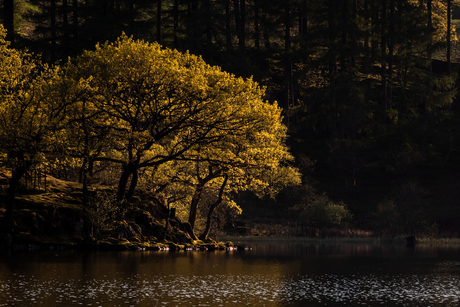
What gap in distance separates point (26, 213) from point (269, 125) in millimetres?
19439

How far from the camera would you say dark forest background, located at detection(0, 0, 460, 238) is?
71.2 metres

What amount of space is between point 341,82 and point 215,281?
189 ft

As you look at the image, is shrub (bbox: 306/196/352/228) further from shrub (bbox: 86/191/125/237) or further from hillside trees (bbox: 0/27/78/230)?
hillside trees (bbox: 0/27/78/230)

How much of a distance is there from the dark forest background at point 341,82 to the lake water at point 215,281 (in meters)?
34.1

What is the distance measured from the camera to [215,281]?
25422 mm

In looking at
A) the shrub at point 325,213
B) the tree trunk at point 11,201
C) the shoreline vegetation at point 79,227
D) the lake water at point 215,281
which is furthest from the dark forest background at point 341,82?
the lake water at point 215,281

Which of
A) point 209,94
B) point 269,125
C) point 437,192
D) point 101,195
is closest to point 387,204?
point 437,192

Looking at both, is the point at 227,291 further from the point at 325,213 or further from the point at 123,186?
the point at 325,213

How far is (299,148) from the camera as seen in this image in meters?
82.9

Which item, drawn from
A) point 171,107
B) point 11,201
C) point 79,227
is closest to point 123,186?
point 79,227

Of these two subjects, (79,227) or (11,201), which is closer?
(11,201)

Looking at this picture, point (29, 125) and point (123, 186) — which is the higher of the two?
point (29, 125)

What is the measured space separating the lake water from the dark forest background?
112ft

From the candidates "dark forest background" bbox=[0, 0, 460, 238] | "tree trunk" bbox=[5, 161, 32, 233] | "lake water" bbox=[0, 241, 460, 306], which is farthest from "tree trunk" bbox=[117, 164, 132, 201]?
"dark forest background" bbox=[0, 0, 460, 238]
